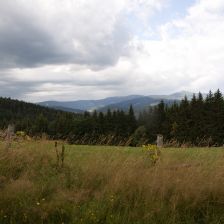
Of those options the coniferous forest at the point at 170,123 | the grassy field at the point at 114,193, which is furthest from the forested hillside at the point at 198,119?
the grassy field at the point at 114,193

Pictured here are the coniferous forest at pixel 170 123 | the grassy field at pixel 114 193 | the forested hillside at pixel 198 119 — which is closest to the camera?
the grassy field at pixel 114 193

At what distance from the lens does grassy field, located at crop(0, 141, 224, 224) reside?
21.5 ft

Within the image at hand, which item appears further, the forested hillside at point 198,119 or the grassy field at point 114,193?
the forested hillside at point 198,119

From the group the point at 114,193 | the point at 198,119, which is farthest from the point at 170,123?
the point at 114,193

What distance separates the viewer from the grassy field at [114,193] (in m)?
6.54

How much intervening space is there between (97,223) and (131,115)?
7685 cm

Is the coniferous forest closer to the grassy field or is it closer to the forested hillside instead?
the forested hillside

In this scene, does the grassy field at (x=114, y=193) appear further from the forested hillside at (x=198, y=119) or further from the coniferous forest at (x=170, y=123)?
the forested hillside at (x=198, y=119)

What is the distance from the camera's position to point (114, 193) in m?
7.23

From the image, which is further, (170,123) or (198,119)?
(170,123)

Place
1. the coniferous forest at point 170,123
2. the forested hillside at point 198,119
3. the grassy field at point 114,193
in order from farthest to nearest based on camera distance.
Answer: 1. the coniferous forest at point 170,123
2. the forested hillside at point 198,119
3. the grassy field at point 114,193

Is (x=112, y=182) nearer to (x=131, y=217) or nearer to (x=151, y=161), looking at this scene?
(x=131, y=217)

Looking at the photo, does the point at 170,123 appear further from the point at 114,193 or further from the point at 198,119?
the point at 114,193

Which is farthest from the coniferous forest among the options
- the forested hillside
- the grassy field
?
the grassy field
